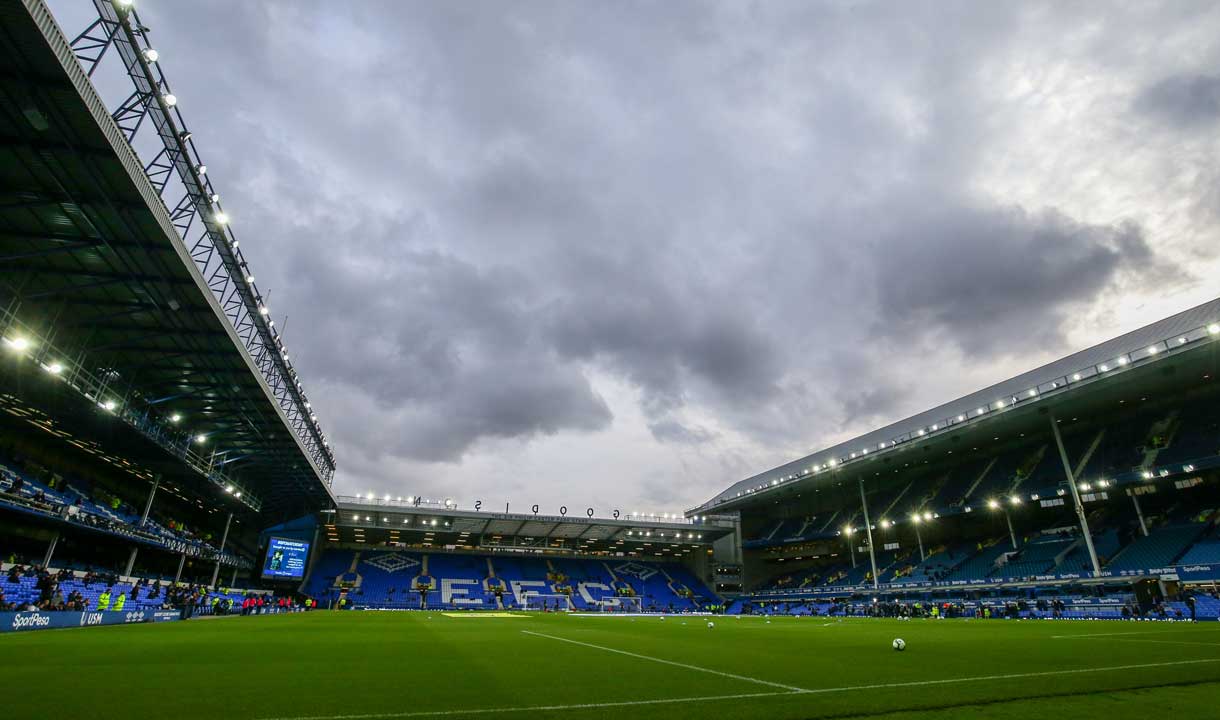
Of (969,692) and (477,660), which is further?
(477,660)

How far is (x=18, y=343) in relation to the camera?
1827 cm

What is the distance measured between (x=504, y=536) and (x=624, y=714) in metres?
67.2

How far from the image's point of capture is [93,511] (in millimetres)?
30812

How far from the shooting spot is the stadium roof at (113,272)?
1187 cm

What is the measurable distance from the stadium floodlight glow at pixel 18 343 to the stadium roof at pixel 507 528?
40.7m

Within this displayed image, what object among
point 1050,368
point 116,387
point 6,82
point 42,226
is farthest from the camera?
point 1050,368

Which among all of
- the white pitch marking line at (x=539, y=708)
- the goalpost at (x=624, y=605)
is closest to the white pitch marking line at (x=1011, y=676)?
the white pitch marking line at (x=539, y=708)

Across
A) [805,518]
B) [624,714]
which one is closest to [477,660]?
[624,714]

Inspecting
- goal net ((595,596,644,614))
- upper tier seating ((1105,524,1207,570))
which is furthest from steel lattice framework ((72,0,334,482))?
upper tier seating ((1105,524,1207,570))

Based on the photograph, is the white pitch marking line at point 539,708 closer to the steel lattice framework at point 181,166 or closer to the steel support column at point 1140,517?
the steel lattice framework at point 181,166

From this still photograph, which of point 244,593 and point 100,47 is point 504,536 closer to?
point 244,593

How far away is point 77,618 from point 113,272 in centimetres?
1224

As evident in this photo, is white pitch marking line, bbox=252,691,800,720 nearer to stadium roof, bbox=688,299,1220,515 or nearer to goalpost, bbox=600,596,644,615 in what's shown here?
stadium roof, bbox=688,299,1220,515

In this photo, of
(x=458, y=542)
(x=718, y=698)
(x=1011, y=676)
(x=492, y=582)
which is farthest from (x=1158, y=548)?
(x=458, y=542)
